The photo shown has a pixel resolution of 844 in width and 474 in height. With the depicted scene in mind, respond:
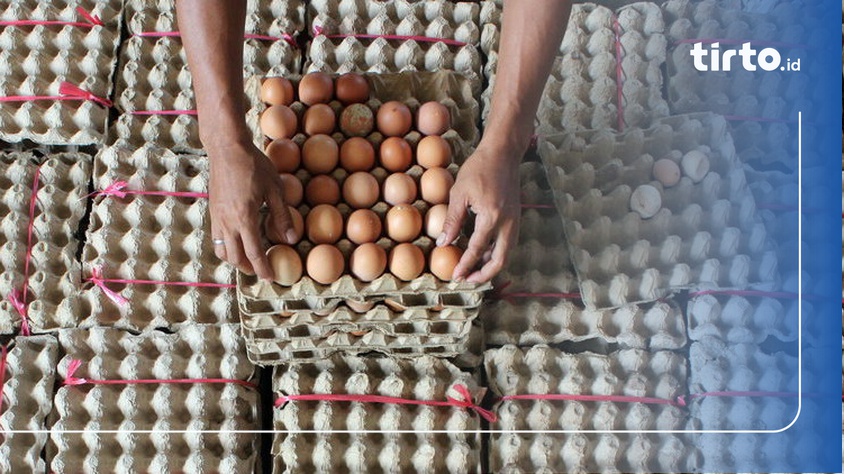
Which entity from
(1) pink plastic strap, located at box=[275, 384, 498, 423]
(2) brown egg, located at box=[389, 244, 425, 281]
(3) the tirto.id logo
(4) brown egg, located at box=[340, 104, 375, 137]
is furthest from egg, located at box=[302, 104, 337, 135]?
(3) the tirto.id logo

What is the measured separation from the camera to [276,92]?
1.12 meters

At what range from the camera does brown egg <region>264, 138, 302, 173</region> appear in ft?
3.43

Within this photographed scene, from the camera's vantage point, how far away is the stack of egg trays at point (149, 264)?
1298 millimetres

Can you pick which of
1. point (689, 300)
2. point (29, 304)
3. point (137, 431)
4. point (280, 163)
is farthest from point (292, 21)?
point (689, 300)

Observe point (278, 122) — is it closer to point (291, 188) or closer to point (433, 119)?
point (291, 188)

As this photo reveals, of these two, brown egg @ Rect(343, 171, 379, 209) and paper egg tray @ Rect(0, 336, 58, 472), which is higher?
brown egg @ Rect(343, 171, 379, 209)

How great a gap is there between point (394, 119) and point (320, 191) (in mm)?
165

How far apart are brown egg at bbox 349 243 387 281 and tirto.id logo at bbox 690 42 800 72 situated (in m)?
0.83

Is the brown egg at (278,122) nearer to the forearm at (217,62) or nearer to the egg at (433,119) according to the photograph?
the forearm at (217,62)

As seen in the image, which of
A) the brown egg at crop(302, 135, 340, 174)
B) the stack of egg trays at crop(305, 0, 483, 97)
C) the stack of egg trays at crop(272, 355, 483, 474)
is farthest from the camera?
the stack of egg trays at crop(305, 0, 483, 97)

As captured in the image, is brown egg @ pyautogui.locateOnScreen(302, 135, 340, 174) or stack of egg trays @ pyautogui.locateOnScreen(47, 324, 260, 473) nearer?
brown egg @ pyautogui.locateOnScreen(302, 135, 340, 174)

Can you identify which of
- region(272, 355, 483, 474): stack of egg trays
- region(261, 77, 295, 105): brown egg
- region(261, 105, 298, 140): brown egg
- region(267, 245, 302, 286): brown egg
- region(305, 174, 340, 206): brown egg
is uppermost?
region(261, 77, 295, 105): brown egg

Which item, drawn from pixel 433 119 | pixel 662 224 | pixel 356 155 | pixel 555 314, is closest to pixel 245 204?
pixel 356 155

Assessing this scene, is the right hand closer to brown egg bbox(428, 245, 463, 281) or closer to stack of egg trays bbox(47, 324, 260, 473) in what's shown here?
brown egg bbox(428, 245, 463, 281)
